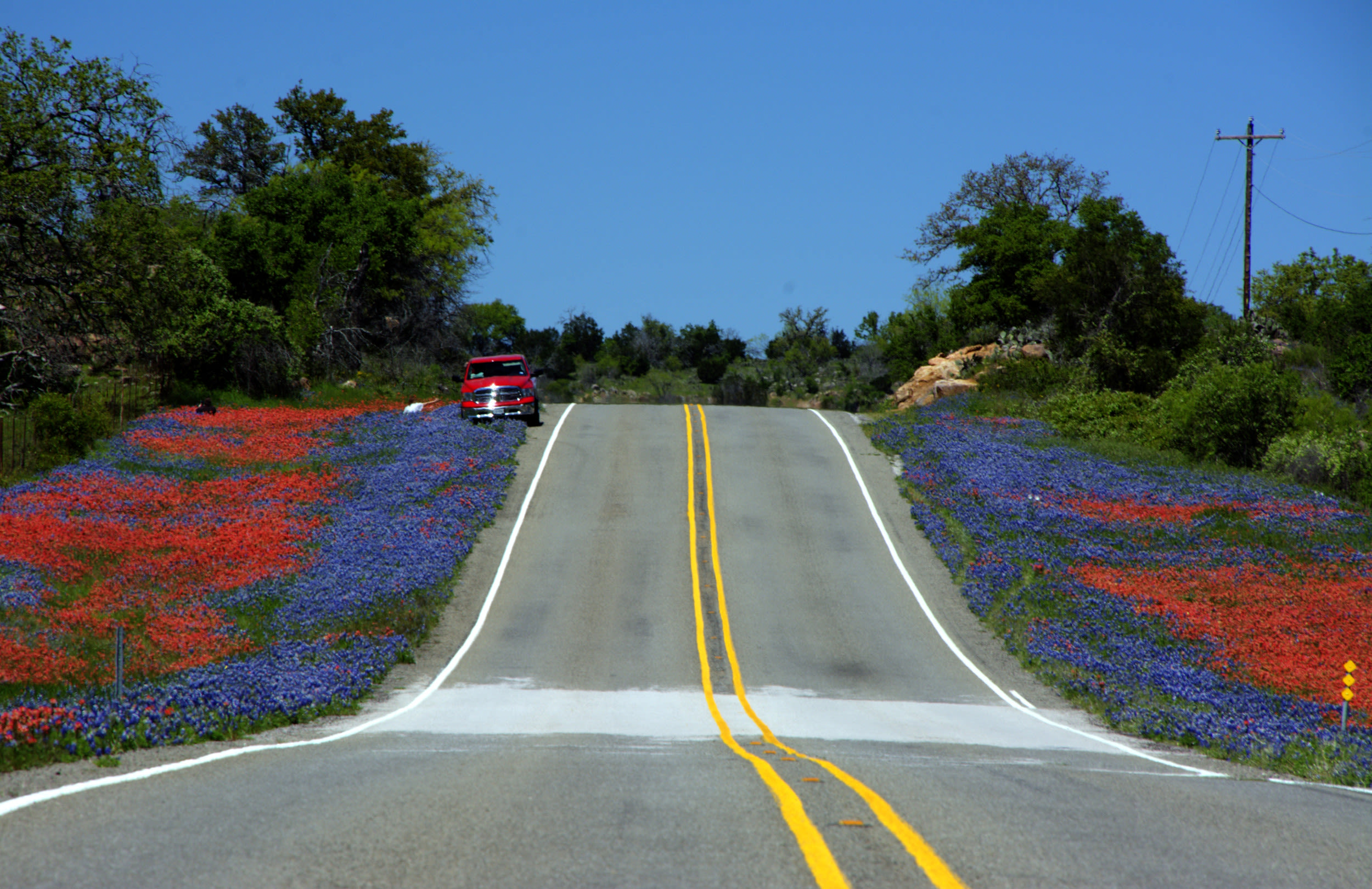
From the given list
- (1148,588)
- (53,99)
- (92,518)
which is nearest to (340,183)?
(53,99)

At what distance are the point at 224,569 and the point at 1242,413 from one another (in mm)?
34299

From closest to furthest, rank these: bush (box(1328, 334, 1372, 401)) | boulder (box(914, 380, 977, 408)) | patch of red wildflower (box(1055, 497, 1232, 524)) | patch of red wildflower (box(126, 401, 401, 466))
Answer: patch of red wildflower (box(1055, 497, 1232, 524)), patch of red wildflower (box(126, 401, 401, 466)), bush (box(1328, 334, 1372, 401)), boulder (box(914, 380, 977, 408))

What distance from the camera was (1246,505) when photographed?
30.3 meters

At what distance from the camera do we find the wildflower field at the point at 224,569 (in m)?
11.8

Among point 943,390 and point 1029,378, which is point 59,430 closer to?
point 943,390

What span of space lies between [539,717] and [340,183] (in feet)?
172

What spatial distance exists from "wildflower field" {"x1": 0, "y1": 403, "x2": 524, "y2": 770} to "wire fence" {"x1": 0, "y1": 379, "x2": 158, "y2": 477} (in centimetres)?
99

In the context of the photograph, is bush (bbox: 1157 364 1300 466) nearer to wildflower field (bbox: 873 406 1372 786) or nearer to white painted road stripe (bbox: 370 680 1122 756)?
wildflower field (bbox: 873 406 1372 786)

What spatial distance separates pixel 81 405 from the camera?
35.0m

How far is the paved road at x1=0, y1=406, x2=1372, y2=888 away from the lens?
5.24 metres

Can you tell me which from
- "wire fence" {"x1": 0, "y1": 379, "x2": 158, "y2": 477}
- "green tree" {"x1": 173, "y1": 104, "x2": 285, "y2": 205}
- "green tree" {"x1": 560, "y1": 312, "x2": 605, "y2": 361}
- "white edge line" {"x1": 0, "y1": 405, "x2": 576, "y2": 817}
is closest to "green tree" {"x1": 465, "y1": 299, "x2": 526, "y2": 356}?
"green tree" {"x1": 560, "y1": 312, "x2": 605, "y2": 361}

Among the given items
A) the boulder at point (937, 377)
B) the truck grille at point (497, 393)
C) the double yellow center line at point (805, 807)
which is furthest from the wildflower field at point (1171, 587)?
the truck grille at point (497, 393)

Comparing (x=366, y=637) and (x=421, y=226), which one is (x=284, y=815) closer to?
(x=366, y=637)

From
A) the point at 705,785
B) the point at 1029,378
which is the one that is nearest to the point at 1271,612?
the point at 705,785
